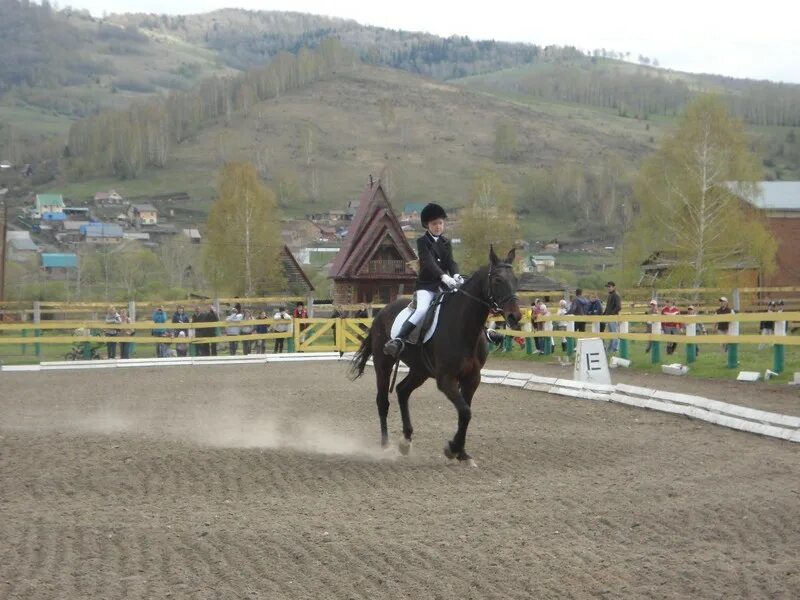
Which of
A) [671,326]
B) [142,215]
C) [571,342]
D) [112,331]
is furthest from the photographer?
[142,215]


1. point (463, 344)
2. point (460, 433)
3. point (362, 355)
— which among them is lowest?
point (460, 433)

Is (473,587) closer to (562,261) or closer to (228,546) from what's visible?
(228,546)

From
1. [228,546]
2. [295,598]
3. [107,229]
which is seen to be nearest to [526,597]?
[295,598]

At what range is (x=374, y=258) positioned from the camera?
59844 millimetres

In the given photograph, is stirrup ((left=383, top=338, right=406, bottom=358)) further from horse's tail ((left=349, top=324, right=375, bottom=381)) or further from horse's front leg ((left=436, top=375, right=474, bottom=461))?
horse's tail ((left=349, top=324, right=375, bottom=381))

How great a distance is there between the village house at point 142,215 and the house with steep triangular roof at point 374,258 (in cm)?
8566

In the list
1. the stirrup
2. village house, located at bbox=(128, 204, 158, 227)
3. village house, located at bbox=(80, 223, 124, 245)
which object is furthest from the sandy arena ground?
village house, located at bbox=(128, 204, 158, 227)

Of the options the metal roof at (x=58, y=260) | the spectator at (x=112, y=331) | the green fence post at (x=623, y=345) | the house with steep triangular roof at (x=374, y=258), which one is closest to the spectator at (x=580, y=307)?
the green fence post at (x=623, y=345)

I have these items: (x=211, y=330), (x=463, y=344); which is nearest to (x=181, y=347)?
(x=211, y=330)

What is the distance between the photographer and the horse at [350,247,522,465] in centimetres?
1095

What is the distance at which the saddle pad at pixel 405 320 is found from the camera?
12.0 metres

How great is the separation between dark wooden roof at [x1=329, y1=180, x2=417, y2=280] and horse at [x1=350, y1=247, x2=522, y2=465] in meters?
46.2

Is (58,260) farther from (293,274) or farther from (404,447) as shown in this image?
(404,447)

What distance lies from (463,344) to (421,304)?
0.93 meters
